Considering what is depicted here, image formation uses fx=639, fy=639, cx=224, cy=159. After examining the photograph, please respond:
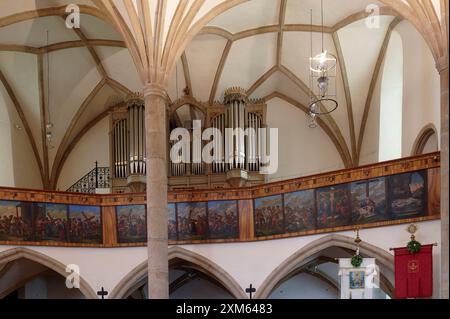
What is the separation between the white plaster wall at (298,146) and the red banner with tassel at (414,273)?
596 cm

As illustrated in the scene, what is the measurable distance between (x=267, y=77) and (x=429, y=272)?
8.40 m

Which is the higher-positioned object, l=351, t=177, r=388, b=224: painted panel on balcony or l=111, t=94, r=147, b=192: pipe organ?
l=111, t=94, r=147, b=192: pipe organ

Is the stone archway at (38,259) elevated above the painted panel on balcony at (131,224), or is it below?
below

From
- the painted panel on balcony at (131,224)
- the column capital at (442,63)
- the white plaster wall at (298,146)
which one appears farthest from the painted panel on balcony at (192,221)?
the column capital at (442,63)

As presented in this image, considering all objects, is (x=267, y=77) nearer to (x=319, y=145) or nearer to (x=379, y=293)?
(x=319, y=145)

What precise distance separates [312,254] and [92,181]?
24.8 ft

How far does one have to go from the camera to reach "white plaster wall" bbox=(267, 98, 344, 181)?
19297 mm

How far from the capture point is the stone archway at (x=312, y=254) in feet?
46.2

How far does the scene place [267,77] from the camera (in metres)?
19.4

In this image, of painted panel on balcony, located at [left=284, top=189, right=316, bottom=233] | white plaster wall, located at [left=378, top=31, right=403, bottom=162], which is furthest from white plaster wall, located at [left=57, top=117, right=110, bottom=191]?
white plaster wall, located at [left=378, top=31, right=403, bottom=162]

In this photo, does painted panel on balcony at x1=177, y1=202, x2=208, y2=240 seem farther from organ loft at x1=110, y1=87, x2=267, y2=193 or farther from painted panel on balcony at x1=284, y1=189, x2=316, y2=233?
painted panel on balcony at x1=284, y1=189, x2=316, y2=233

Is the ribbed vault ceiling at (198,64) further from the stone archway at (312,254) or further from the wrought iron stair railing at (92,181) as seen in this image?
the stone archway at (312,254)

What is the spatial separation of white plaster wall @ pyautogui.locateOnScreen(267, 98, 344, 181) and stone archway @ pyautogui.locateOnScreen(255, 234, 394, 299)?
156 inches

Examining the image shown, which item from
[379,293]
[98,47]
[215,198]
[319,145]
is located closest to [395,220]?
[379,293]
